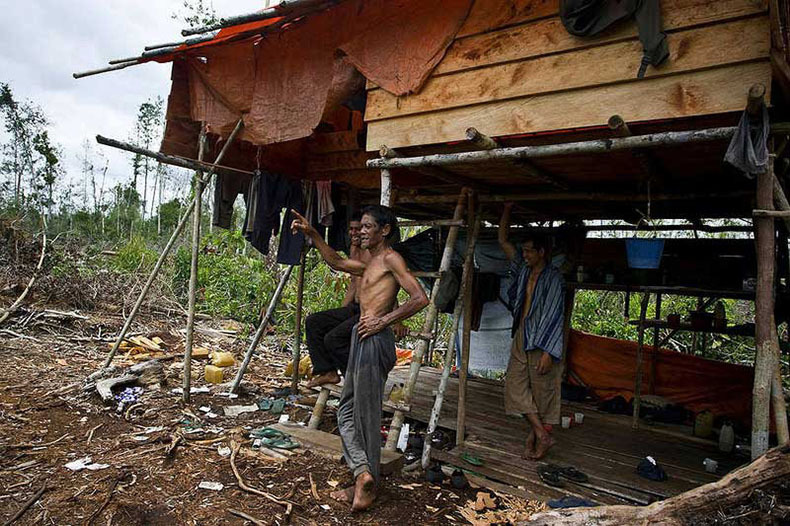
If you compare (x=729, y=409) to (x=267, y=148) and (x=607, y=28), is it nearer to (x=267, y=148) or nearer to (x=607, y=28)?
(x=607, y=28)

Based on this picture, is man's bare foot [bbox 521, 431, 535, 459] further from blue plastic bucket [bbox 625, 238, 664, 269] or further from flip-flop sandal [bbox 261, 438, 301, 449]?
flip-flop sandal [bbox 261, 438, 301, 449]

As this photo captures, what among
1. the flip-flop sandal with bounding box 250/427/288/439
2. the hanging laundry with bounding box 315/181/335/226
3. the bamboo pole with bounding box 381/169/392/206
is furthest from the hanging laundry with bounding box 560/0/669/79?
the flip-flop sandal with bounding box 250/427/288/439

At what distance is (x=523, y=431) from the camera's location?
5.30m

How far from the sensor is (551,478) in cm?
399

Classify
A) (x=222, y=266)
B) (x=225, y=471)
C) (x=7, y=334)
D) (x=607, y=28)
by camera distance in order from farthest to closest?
(x=222, y=266), (x=7, y=334), (x=225, y=471), (x=607, y=28)

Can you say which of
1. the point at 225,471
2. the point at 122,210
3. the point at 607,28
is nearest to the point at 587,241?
the point at 607,28

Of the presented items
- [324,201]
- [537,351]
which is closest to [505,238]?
[537,351]

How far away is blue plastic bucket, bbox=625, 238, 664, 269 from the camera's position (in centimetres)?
450

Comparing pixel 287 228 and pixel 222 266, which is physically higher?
pixel 287 228

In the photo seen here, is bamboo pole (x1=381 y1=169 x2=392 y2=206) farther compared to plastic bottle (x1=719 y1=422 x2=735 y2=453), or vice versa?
plastic bottle (x1=719 y1=422 x2=735 y2=453)

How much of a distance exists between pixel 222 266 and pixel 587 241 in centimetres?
878

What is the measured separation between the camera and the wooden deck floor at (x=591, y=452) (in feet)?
12.9

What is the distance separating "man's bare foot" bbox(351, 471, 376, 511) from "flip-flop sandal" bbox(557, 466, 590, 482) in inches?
66.7

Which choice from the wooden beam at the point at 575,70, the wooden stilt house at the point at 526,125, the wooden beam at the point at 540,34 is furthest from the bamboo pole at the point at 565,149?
the wooden beam at the point at 540,34
